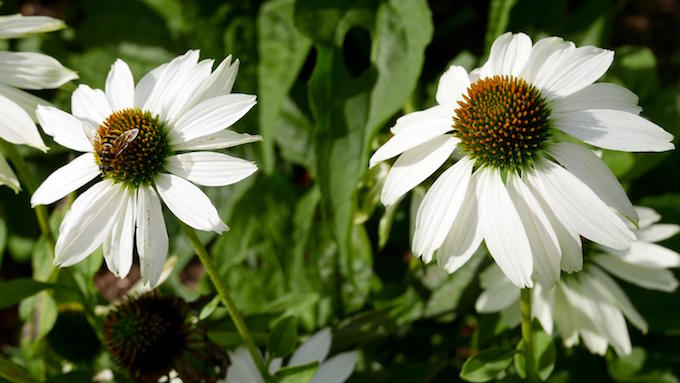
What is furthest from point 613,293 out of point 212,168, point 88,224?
point 88,224

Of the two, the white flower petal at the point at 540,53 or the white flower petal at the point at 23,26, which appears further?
the white flower petal at the point at 23,26

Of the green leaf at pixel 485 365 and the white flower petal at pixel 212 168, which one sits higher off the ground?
the white flower petal at pixel 212 168

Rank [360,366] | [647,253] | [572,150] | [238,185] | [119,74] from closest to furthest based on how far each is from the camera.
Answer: [572,150] → [119,74] → [647,253] → [360,366] → [238,185]

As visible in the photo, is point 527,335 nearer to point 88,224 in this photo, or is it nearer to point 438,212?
point 438,212

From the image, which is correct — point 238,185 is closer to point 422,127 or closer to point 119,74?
point 119,74

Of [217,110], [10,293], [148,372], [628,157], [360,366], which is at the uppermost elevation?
[217,110]

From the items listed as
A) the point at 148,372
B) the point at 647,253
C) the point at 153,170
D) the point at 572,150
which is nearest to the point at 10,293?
the point at 148,372

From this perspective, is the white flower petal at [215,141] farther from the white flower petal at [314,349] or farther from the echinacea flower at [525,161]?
the white flower petal at [314,349]

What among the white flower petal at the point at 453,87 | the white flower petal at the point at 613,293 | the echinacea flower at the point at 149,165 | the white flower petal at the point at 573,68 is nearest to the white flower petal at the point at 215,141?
the echinacea flower at the point at 149,165
